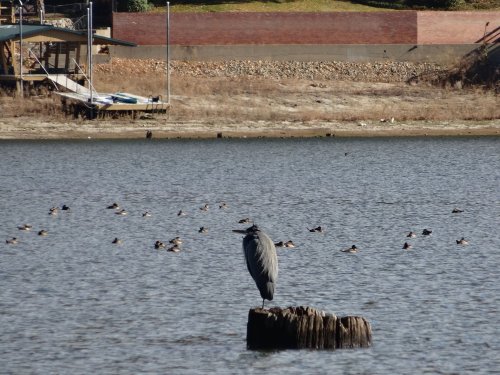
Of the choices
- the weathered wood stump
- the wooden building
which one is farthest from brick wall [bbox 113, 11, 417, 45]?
the weathered wood stump

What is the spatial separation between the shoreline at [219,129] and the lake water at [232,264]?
4.40 m

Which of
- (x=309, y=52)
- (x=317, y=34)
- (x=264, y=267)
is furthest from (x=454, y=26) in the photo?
(x=264, y=267)

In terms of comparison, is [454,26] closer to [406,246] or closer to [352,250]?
[406,246]

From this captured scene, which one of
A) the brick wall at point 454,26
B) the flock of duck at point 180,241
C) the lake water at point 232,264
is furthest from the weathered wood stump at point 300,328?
the brick wall at point 454,26

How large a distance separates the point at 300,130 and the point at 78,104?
10490 mm

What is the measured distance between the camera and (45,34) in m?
65.5

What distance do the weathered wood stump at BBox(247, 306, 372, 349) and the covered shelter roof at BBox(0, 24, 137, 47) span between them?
151 ft

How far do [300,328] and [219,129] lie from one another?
41490 mm

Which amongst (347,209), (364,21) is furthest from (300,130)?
(347,209)

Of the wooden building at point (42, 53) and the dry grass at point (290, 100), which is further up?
the wooden building at point (42, 53)

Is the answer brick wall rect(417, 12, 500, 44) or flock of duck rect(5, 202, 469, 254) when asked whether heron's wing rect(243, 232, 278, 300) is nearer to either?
flock of duck rect(5, 202, 469, 254)

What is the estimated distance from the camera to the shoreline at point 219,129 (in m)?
60.0

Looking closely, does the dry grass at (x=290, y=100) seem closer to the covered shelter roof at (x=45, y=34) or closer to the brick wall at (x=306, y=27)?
the covered shelter roof at (x=45, y=34)

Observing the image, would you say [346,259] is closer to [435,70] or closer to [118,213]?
[118,213]
